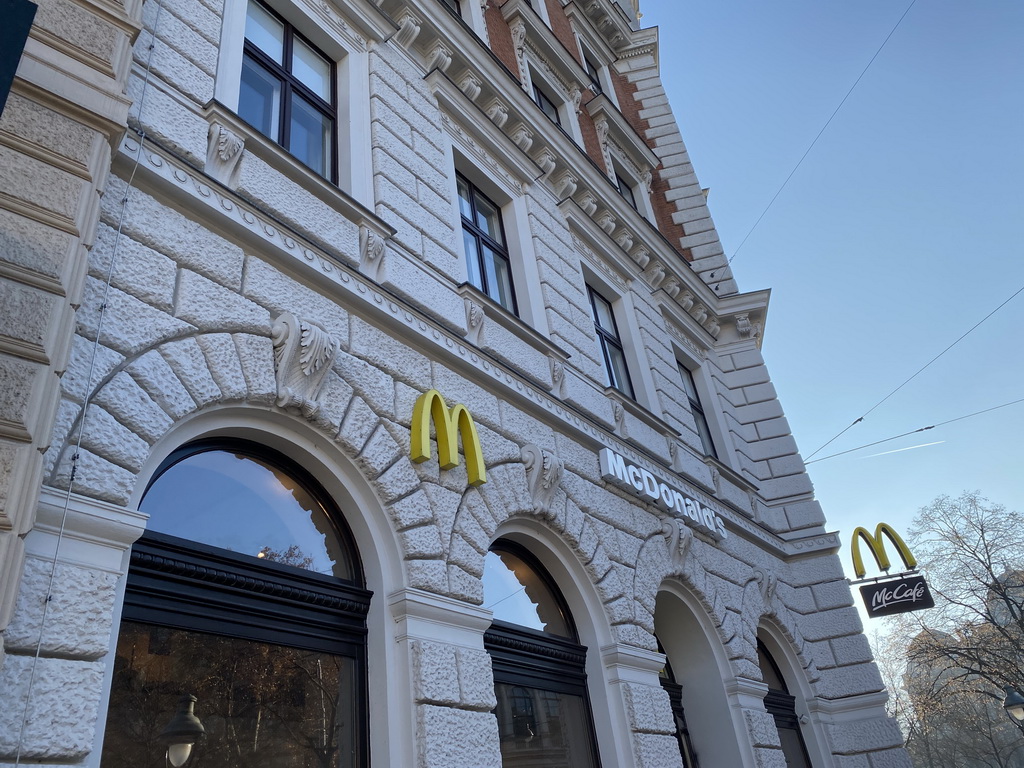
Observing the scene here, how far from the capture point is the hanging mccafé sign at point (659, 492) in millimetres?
8359

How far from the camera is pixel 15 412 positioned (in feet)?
10.1

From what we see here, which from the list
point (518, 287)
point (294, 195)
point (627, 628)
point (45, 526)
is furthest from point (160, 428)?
point (518, 287)

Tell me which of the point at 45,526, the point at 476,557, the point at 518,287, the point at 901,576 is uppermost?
the point at 518,287

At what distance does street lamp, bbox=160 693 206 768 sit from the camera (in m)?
3.85

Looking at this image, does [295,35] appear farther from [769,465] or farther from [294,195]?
[769,465]

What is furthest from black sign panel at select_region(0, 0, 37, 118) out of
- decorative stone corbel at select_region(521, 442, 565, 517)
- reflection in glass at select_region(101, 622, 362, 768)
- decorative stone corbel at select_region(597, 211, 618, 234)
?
decorative stone corbel at select_region(597, 211, 618, 234)

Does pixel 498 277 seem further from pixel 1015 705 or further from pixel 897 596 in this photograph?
pixel 1015 705

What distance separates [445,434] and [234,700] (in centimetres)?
235

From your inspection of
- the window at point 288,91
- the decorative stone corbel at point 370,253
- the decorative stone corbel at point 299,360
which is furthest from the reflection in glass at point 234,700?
the window at point 288,91

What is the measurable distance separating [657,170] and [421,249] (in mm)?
12035

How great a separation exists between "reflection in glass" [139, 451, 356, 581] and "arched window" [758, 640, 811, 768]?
294 inches

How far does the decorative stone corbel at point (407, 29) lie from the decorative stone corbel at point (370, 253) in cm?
333

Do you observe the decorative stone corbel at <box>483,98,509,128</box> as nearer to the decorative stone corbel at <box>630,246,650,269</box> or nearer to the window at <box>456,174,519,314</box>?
the window at <box>456,174,519,314</box>

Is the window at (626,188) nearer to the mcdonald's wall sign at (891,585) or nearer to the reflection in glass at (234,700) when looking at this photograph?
the mcdonald's wall sign at (891,585)
